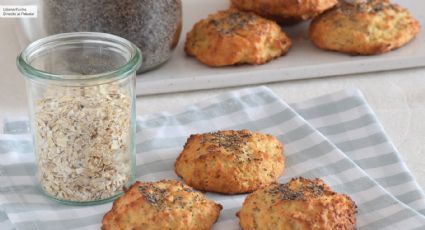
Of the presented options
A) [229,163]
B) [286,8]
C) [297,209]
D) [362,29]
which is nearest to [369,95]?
[362,29]

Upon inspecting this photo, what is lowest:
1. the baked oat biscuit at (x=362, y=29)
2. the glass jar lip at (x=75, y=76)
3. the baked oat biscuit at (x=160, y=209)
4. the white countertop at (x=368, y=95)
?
the white countertop at (x=368, y=95)

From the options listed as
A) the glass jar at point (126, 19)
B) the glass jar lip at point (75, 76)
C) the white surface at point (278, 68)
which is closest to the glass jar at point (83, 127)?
the glass jar lip at point (75, 76)

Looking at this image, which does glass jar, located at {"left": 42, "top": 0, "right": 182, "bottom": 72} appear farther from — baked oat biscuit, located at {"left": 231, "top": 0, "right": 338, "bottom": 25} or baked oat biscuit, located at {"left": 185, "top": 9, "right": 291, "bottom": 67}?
baked oat biscuit, located at {"left": 231, "top": 0, "right": 338, "bottom": 25}

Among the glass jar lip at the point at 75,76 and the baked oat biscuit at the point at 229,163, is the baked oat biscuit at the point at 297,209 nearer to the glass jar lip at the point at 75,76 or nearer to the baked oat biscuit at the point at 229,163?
the baked oat biscuit at the point at 229,163

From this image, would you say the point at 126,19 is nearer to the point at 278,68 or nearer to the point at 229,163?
the point at 278,68

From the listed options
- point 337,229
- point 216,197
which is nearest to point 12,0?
point 216,197

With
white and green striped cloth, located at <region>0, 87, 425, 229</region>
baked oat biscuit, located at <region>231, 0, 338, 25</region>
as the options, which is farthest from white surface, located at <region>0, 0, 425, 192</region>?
baked oat biscuit, located at <region>231, 0, 338, 25</region>
